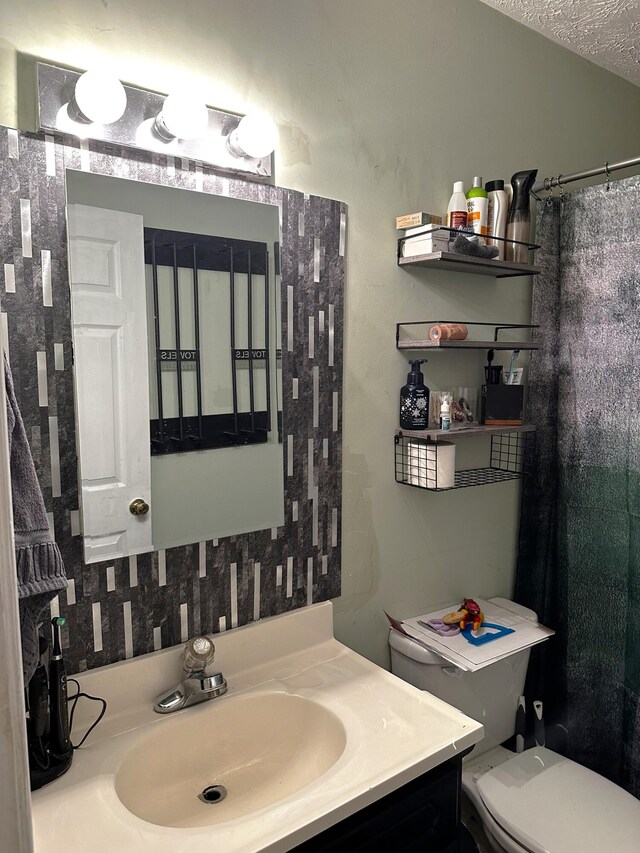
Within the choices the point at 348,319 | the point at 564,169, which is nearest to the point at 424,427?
the point at 348,319

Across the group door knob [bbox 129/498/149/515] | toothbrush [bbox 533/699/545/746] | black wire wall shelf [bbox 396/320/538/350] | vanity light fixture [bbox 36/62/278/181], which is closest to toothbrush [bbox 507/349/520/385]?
black wire wall shelf [bbox 396/320/538/350]

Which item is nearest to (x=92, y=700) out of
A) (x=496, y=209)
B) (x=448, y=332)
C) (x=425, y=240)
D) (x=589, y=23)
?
(x=448, y=332)

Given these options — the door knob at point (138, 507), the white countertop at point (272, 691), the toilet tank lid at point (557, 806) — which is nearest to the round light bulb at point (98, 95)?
the door knob at point (138, 507)

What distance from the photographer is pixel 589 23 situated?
5.93ft

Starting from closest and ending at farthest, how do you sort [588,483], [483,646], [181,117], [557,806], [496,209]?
[181,117] < [557,806] < [483,646] < [496,209] < [588,483]

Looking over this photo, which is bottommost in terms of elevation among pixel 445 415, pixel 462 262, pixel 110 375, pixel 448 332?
pixel 445 415

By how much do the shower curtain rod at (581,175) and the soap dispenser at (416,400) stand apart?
77cm

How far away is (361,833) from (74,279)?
1112mm

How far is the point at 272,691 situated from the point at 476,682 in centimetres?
65

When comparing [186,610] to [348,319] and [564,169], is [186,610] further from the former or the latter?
[564,169]

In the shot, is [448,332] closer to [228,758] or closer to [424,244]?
[424,244]

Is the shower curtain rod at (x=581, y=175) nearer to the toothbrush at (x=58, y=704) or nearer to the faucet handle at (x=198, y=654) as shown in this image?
the faucet handle at (x=198, y=654)

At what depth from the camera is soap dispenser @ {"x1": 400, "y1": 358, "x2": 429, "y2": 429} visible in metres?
1.62

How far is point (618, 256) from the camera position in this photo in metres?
1.79
